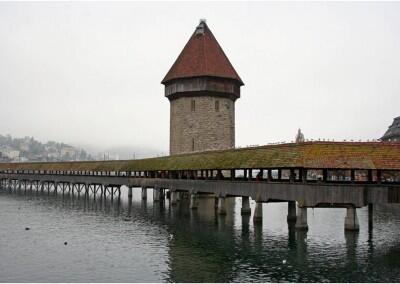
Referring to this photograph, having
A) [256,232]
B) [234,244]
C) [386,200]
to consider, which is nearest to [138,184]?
[256,232]

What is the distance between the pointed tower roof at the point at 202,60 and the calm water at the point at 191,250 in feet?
A: 89.0

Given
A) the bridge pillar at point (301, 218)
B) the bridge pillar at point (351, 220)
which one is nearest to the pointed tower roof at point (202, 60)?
the bridge pillar at point (301, 218)

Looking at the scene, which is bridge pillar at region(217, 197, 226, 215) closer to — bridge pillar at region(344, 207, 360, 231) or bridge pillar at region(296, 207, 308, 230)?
bridge pillar at region(296, 207, 308, 230)

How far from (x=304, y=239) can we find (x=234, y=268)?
7.37m

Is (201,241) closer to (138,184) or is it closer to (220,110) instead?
(138,184)

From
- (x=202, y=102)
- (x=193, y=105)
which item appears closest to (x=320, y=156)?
(x=202, y=102)

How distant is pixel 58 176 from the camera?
65812mm

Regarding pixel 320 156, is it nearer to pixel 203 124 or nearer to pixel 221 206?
pixel 221 206

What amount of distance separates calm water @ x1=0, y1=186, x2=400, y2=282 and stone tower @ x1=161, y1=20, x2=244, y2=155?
23.6 meters

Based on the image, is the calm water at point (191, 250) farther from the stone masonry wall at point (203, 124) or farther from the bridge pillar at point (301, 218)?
the stone masonry wall at point (203, 124)

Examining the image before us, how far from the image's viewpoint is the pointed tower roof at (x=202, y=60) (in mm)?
57750

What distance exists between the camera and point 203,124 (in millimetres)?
57312

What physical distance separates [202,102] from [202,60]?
231 inches

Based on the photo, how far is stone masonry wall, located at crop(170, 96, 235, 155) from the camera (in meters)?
57.2
